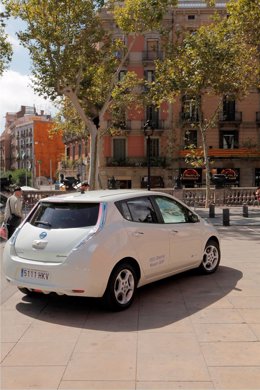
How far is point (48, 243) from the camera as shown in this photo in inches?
223

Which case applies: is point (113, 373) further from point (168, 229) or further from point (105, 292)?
point (168, 229)

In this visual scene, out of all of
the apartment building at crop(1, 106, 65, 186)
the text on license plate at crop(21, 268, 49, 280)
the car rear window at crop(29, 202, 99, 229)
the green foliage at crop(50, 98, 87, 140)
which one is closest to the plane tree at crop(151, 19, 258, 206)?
the green foliage at crop(50, 98, 87, 140)

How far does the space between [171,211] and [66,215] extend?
189 centimetres

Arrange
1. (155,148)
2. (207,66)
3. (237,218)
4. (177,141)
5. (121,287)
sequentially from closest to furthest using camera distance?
(121,287) < (237,218) < (207,66) < (177,141) < (155,148)

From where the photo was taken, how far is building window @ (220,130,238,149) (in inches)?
1746

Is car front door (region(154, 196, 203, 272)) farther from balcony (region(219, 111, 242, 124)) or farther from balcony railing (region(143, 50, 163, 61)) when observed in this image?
balcony railing (region(143, 50, 163, 61))

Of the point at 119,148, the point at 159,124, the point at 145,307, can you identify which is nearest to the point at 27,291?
the point at 145,307

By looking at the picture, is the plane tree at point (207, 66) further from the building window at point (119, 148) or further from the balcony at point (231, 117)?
the building window at point (119, 148)

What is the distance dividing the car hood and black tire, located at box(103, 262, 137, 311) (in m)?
0.65

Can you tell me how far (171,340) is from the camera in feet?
15.6

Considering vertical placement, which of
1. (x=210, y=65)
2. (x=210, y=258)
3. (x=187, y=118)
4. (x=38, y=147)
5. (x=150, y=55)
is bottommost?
(x=210, y=258)

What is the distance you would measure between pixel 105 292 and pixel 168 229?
1.55 meters

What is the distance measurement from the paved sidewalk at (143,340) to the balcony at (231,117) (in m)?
38.5

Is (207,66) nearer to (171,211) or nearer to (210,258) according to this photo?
(210,258)
